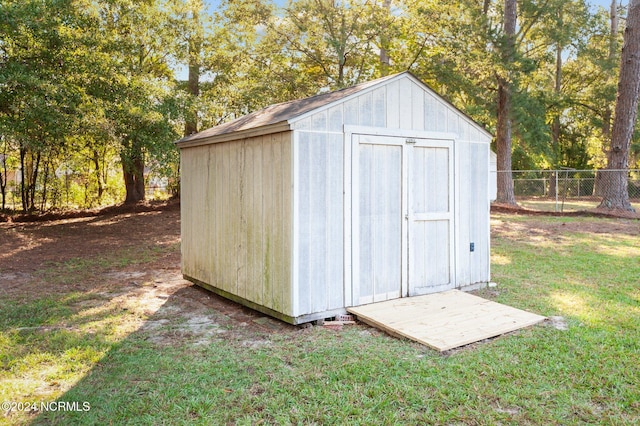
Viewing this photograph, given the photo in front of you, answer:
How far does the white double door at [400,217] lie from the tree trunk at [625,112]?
9.32m

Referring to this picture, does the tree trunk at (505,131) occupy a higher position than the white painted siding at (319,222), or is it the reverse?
the tree trunk at (505,131)

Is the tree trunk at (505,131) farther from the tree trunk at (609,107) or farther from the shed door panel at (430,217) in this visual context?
the shed door panel at (430,217)

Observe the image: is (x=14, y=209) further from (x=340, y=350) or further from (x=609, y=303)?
(x=609, y=303)

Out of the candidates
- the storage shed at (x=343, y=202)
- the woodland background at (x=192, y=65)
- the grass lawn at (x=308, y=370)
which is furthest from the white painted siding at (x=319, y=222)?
the woodland background at (x=192, y=65)

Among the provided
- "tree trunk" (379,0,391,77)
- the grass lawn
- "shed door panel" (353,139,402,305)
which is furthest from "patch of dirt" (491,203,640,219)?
"shed door panel" (353,139,402,305)

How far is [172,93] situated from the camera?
10727 millimetres

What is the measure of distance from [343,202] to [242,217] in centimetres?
104

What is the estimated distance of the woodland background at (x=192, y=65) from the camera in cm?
782

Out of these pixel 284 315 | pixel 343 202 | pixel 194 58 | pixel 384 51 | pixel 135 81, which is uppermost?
pixel 384 51

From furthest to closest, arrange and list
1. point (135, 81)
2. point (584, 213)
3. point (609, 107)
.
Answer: point (609, 107), point (584, 213), point (135, 81)

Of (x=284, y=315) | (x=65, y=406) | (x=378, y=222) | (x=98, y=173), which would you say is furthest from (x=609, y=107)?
(x=65, y=406)

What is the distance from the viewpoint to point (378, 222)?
448cm

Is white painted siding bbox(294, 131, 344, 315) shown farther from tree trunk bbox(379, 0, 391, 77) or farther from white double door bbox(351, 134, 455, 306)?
tree trunk bbox(379, 0, 391, 77)

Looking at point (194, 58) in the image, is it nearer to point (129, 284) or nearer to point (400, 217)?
point (129, 284)
